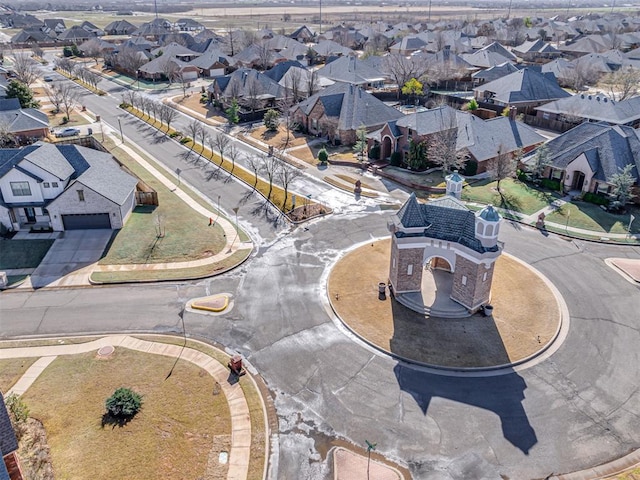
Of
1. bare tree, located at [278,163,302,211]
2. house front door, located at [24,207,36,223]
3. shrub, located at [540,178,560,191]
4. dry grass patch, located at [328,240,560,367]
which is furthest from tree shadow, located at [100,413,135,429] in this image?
shrub, located at [540,178,560,191]

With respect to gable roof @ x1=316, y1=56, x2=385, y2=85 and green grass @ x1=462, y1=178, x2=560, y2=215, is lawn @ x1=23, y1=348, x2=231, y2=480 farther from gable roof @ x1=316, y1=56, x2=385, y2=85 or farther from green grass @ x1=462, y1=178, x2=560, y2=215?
gable roof @ x1=316, y1=56, x2=385, y2=85

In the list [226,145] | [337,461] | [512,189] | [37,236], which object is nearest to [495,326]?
[337,461]

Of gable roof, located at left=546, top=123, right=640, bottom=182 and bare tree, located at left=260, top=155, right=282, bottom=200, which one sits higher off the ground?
gable roof, located at left=546, top=123, right=640, bottom=182

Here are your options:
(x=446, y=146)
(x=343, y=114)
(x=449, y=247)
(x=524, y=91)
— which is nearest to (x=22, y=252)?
(x=449, y=247)

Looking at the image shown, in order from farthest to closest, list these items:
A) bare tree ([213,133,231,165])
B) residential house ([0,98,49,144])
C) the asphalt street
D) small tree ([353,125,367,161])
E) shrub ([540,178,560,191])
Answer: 1. residential house ([0,98,49,144])
2. small tree ([353,125,367,161])
3. bare tree ([213,133,231,165])
4. shrub ([540,178,560,191])
5. the asphalt street

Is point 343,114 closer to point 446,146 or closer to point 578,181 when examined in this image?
point 446,146

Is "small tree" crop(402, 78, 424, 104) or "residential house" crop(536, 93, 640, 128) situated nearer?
"residential house" crop(536, 93, 640, 128)
